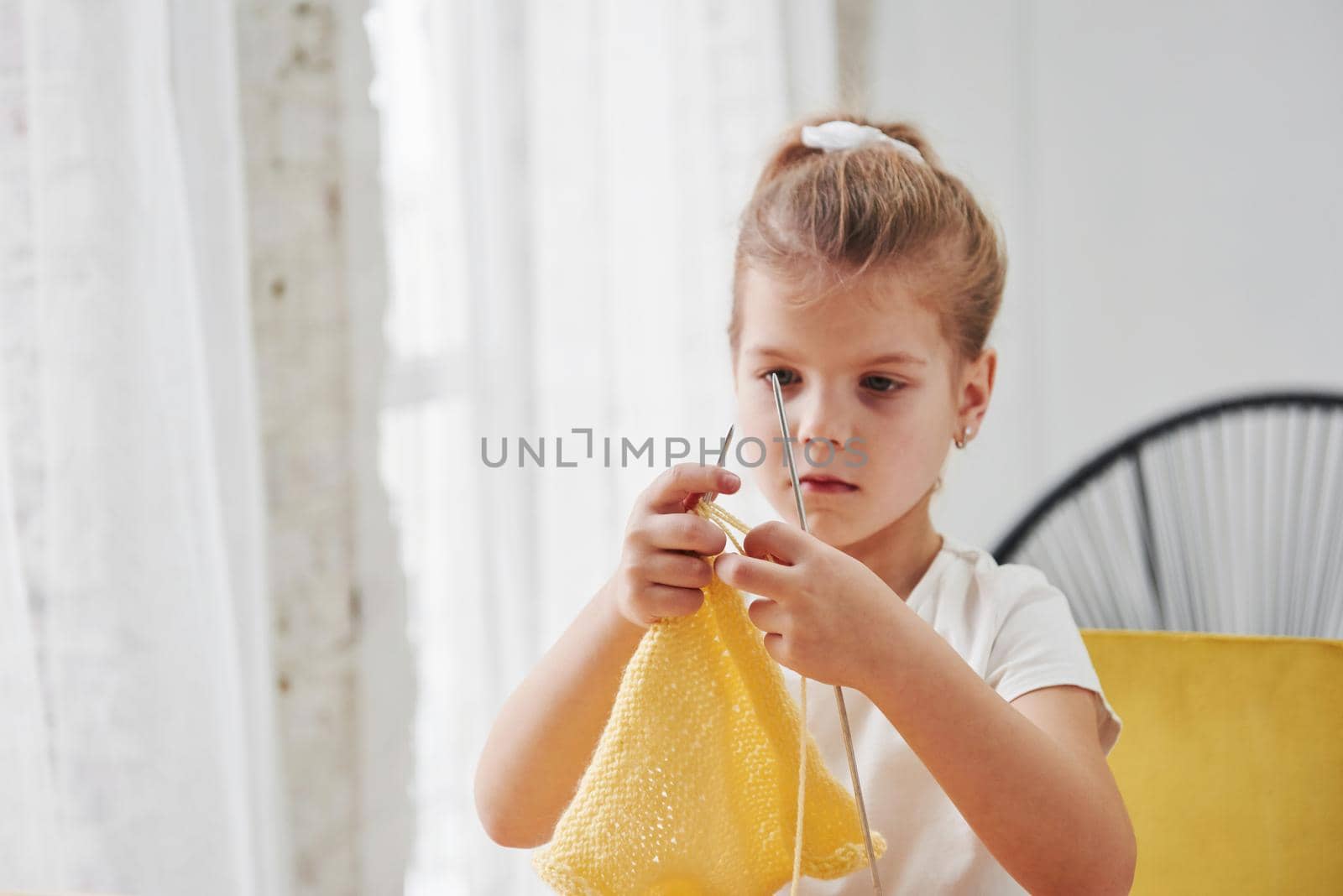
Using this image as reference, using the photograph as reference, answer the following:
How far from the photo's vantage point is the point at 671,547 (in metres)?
0.64

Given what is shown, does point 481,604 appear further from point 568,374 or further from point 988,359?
point 988,359

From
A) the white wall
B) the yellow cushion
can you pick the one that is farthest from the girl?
the white wall

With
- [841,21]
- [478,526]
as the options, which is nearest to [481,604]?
[478,526]

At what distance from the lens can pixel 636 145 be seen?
1756 mm

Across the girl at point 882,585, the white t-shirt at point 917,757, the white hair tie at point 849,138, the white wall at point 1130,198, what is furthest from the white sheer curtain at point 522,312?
the white wall at point 1130,198

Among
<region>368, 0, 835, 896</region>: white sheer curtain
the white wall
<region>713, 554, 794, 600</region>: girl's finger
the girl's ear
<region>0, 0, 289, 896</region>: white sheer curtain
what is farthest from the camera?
the white wall

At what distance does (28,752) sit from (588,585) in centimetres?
88

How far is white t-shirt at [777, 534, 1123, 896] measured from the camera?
2.73 feet

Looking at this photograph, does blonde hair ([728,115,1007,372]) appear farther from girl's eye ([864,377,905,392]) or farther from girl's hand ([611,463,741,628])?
girl's hand ([611,463,741,628])

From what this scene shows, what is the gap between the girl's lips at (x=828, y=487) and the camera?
0.83 meters

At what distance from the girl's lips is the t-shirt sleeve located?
161mm

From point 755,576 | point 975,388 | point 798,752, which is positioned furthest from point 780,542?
point 975,388

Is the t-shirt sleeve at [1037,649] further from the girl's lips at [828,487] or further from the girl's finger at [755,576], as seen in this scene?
the girl's finger at [755,576]

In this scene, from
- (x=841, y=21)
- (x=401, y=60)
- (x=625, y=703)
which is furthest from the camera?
(x=841, y=21)
